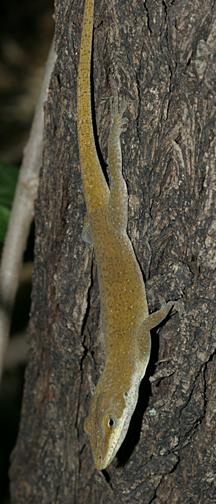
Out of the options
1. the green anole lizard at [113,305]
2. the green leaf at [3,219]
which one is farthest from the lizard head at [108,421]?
the green leaf at [3,219]

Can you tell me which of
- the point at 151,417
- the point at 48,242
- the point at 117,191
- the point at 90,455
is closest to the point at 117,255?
the point at 117,191

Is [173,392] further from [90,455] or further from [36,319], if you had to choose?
[36,319]

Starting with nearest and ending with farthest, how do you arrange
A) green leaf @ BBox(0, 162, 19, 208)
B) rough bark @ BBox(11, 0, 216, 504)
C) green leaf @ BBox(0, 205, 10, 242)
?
1. rough bark @ BBox(11, 0, 216, 504)
2. green leaf @ BBox(0, 205, 10, 242)
3. green leaf @ BBox(0, 162, 19, 208)

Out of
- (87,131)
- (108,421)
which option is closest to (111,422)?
(108,421)

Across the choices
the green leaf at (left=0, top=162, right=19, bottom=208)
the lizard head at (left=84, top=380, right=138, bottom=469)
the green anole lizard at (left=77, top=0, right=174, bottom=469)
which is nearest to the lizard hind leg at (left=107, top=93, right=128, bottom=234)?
the green anole lizard at (left=77, top=0, right=174, bottom=469)

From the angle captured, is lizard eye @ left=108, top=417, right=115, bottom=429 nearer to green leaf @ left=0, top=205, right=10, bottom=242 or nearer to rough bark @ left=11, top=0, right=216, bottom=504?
rough bark @ left=11, top=0, right=216, bottom=504

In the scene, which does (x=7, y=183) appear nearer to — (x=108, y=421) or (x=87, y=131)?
(x=87, y=131)
